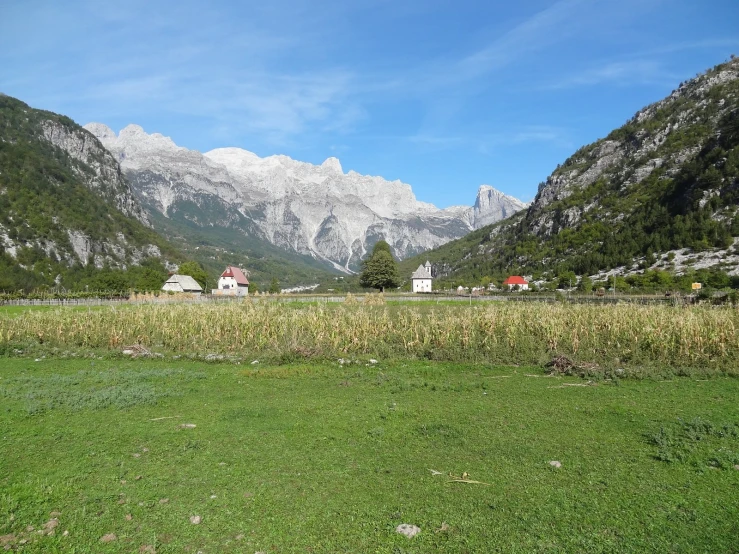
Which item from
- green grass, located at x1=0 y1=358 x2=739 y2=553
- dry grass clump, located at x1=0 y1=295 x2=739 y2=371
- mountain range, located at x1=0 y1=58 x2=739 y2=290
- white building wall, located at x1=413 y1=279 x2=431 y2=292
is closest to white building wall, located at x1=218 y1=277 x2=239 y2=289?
mountain range, located at x1=0 y1=58 x2=739 y2=290

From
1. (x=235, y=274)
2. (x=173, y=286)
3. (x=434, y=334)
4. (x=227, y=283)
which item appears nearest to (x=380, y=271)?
(x=227, y=283)

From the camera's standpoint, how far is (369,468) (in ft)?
22.0

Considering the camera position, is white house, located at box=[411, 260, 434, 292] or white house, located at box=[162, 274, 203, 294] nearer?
white house, located at box=[162, 274, 203, 294]

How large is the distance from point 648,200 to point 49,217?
167668 millimetres

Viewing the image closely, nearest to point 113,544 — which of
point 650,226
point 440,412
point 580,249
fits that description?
point 440,412

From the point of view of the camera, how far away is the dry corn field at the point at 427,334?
1566 cm

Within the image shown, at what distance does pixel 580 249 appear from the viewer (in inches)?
4823

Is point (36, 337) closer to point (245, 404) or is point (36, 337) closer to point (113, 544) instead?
point (245, 404)

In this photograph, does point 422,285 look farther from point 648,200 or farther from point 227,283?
point 648,200

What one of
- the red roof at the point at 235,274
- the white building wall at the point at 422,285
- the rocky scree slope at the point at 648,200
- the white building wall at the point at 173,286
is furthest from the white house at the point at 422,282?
the white building wall at the point at 173,286

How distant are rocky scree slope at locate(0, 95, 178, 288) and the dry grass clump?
94.4m

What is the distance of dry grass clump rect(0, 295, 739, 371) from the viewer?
15656 millimetres

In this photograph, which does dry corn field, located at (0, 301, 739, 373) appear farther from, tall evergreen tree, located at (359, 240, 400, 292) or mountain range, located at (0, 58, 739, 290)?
mountain range, located at (0, 58, 739, 290)

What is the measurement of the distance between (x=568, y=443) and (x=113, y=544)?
6.59 m
